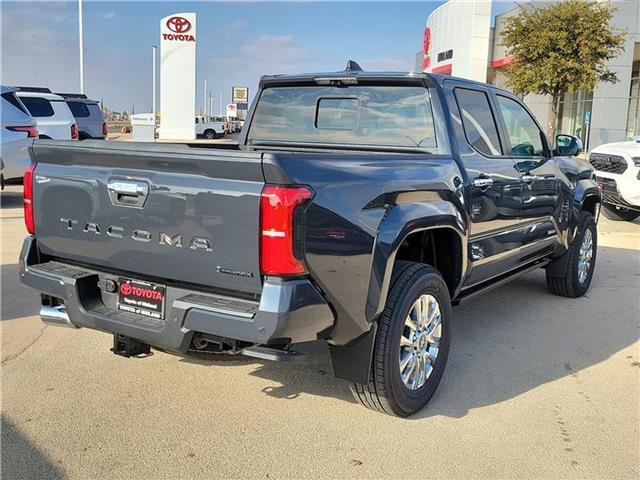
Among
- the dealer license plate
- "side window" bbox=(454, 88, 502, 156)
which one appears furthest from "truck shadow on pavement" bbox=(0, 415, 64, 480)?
"side window" bbox=(454, 88, 502, 156)

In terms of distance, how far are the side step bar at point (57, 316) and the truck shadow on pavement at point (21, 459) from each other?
0.59 metres

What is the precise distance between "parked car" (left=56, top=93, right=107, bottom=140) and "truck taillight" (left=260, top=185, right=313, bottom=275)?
18.5 metres

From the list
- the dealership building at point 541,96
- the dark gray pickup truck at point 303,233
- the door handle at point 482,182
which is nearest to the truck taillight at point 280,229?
the dark gray pickup truck at point 303,233

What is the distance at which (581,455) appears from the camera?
10.7 ft

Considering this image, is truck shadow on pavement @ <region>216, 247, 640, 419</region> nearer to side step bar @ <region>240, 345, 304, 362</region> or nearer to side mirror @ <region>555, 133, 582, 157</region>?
side step bar @ <region>240, 345, 304, 362</region>

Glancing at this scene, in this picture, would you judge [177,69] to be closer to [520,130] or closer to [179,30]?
[179,30]

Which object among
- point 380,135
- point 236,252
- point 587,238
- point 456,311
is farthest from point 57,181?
point 587,238

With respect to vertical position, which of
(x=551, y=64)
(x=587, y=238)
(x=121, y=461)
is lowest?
(x=121, y=461)

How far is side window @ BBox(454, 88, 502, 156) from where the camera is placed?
443 centimetres

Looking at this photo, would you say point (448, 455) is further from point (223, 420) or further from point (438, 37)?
point (438, 37)

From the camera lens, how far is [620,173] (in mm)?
10453

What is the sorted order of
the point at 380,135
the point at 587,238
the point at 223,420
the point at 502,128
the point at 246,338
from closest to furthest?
the point at 246,338
the point at 223,420
the point at 380,135
the point at 502,128
the point at 587,238

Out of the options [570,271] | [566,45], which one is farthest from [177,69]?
[570,271]

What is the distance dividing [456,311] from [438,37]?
4072 centimetres
